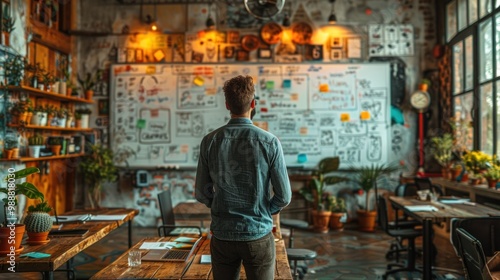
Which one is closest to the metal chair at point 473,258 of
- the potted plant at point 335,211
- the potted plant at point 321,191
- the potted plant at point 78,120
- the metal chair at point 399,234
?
the metal chair at point 399,234

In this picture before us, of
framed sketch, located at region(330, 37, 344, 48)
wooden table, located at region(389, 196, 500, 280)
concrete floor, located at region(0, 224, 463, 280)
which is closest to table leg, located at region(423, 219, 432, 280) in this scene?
wooden table, located at region(389, 196, 500, 280)

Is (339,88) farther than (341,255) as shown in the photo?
Yes

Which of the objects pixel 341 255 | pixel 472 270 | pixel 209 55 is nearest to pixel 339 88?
pixel 209 55

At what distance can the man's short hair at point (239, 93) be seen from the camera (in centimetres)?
219

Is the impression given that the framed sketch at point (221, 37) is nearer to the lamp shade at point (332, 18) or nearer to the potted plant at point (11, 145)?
the lamp shade at point (332, 18)

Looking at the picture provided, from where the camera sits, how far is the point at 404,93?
8086mm

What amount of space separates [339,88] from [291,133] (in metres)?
1.07

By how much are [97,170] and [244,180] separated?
233 inches

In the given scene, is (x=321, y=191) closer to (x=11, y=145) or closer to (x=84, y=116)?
(x=84, y=116)

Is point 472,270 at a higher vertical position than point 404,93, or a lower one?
lower

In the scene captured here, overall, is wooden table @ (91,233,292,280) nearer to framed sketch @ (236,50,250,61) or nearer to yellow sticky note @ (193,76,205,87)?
yellow sticky note @ (193,76,205,87)

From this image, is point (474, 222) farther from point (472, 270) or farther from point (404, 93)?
point (404, 93)

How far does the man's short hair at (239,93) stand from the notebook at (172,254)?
1048 mm

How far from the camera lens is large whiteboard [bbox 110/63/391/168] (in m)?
7.98
